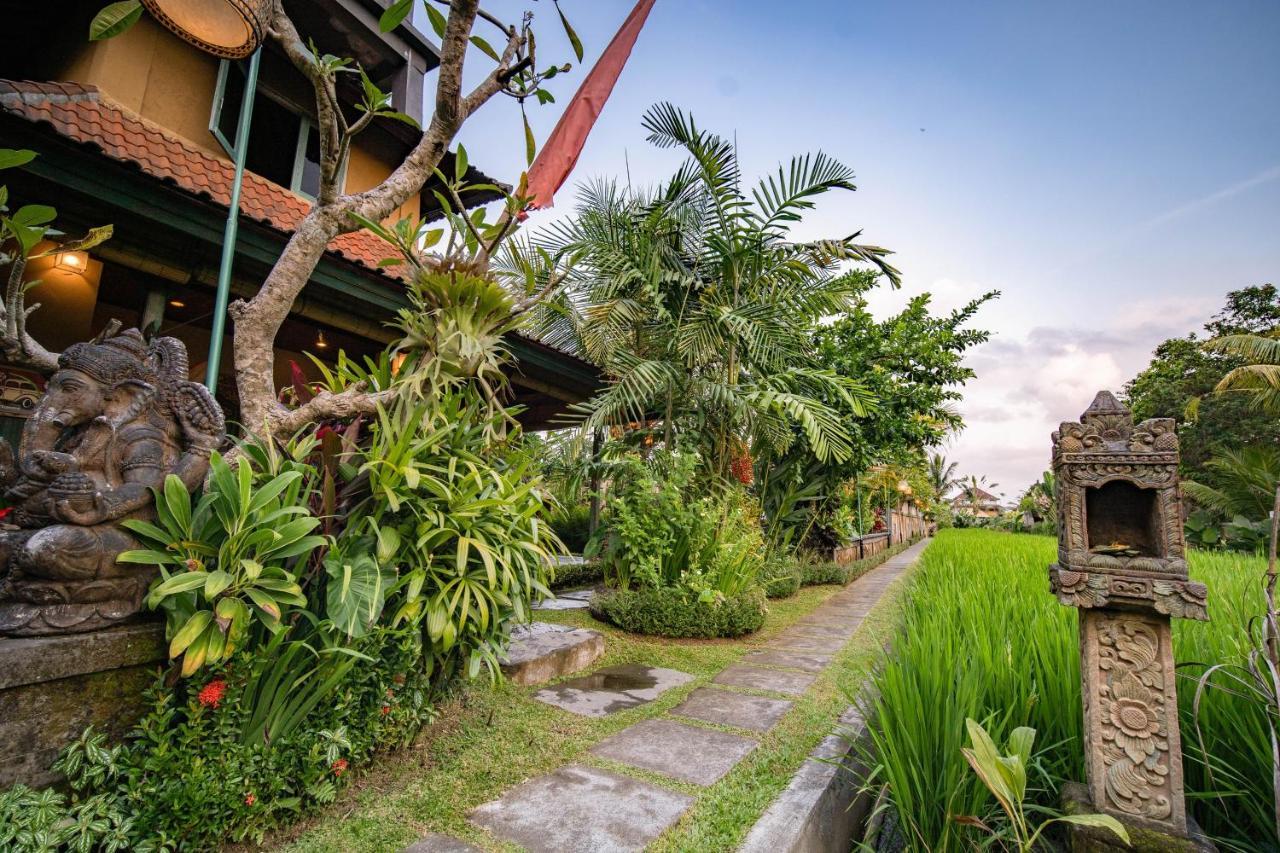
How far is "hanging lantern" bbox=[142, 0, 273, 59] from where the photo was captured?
5.73 ft

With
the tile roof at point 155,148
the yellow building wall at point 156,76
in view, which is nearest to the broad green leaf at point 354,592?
the tile roof at point 155,148

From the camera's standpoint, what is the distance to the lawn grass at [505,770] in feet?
5.21

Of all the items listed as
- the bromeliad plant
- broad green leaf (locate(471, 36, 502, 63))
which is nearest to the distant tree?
broad green leaf (locate(471, 36, 502, 63))

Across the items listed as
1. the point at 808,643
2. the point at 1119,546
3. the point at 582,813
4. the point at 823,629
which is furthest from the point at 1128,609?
the point at 823,629

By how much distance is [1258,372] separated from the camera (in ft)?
34.5

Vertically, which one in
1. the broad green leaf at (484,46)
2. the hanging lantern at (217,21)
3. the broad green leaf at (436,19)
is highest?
the broad green leaf at (484,46)

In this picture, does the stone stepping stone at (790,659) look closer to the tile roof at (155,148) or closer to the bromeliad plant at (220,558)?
the bromeliad plant at (220,558)

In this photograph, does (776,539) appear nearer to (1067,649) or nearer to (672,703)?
(672,703)

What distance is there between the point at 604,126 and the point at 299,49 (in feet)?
11.8

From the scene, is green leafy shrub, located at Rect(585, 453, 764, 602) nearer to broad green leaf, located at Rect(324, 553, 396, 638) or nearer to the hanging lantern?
broad green leaf, located at Rect(324, 553, 396, 638)

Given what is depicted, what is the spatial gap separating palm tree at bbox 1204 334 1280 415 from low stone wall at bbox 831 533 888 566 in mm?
7422

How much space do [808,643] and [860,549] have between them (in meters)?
7.29

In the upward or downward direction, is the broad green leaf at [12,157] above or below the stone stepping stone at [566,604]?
above

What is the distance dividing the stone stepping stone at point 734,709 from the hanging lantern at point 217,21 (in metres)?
3.29
